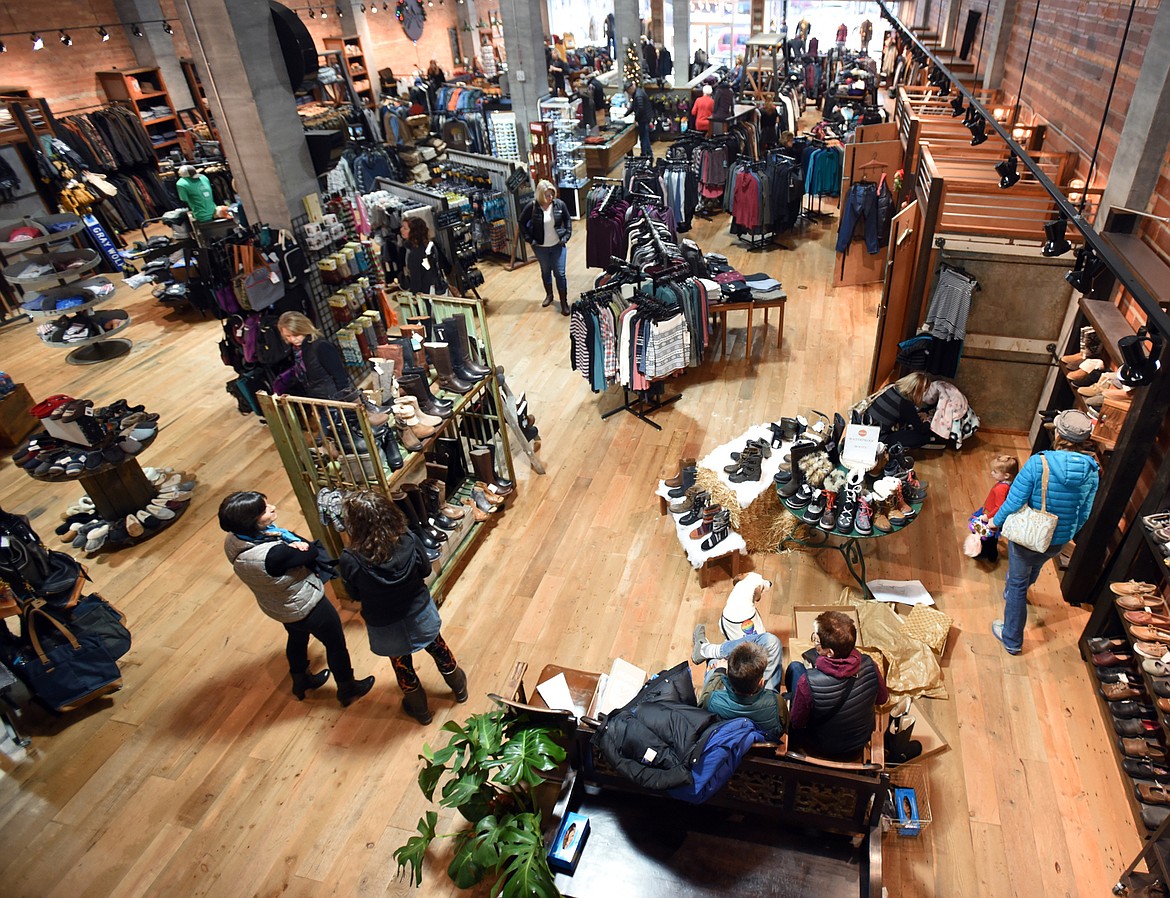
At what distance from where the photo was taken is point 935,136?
25.0 feet

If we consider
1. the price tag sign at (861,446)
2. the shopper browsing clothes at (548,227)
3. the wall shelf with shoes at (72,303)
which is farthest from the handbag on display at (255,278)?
the price tag sign at (861,446)

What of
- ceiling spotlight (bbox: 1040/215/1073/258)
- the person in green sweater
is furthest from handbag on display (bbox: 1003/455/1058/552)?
the person in green sweater

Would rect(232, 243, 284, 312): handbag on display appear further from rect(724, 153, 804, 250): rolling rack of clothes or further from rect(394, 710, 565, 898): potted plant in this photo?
rect(724, 153, 804, 250): rolling rack of clothes

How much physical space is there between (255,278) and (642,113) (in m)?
10.0

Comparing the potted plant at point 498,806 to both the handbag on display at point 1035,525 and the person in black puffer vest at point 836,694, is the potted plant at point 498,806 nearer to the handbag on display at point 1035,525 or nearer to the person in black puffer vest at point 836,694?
the person in black puffer vest at point 836,694

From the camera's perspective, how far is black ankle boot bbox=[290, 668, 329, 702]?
400 centimetres

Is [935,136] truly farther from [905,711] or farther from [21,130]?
[21,130]

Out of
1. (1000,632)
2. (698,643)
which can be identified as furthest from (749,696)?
(1000,632)

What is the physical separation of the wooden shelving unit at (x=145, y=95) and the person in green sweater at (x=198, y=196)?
14.9 ft

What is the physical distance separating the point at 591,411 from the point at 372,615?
3.47m

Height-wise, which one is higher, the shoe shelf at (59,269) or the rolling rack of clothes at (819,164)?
the shoe shelf at (59,269)

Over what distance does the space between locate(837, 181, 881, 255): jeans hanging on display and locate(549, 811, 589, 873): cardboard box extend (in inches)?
289

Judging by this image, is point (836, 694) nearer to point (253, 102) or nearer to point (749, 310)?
point (749, 310)

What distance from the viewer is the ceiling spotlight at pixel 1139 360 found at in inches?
129
